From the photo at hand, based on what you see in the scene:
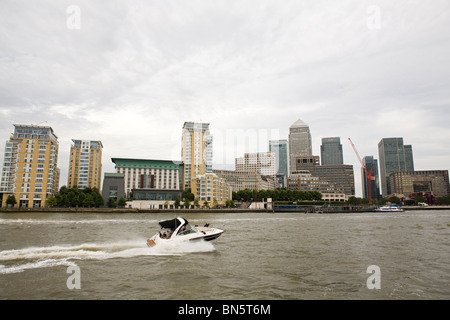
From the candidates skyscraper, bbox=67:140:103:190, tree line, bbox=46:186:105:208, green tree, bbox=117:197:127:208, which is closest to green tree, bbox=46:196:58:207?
tree line, bbox=46:186:105:208

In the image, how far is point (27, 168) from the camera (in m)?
123

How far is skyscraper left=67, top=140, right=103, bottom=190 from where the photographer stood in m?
165

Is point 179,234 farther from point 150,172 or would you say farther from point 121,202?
point 150,172

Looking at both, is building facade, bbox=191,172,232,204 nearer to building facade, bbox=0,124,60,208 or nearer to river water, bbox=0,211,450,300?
building facade, bbox=0,124,60,208

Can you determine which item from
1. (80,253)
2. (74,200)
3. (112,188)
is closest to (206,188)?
(112,188)

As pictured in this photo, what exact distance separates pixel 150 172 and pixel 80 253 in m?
159

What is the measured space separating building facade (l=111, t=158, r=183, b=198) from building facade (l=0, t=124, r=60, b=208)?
4903 cm

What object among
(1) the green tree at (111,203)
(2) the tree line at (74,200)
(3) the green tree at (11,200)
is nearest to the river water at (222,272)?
(2) the tree line at (74,200)

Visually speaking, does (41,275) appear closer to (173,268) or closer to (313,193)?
(173,268)

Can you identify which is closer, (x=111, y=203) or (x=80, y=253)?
(x=80, y=253)

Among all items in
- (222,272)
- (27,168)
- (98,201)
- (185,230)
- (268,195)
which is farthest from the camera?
(268,195)
